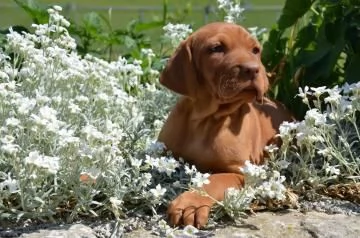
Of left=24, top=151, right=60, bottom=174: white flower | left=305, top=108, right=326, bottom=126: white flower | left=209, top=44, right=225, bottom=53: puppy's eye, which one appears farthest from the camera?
left=209, top=44, right=225, bottom=53: puppy's eye

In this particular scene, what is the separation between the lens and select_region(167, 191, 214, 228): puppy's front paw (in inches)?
117

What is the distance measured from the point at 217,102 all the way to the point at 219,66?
0.56 feet

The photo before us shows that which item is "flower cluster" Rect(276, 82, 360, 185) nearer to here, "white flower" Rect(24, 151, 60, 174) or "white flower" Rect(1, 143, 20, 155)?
"white flower" Rect(24, 151, 60, 174)

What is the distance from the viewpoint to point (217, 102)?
3.37 meters

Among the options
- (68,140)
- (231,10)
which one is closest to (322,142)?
(68,140)

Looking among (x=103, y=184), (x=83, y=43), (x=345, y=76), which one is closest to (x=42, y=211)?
(x=103, y=184)

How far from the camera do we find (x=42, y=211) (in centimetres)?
299

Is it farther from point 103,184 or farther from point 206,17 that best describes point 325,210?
point 206,17

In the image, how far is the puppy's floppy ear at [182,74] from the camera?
3383 millimetres

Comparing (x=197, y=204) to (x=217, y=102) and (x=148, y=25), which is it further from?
(x=148, y=25)

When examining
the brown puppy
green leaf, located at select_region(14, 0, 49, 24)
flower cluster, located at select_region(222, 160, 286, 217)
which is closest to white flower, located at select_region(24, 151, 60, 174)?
the brown puppy

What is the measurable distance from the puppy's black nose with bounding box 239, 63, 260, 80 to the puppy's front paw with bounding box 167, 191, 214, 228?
19.9 inches

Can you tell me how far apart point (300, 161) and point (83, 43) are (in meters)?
2.22

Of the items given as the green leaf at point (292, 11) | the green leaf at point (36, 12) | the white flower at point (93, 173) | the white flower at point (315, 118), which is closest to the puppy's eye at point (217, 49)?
the white flower at point (315, 118)
